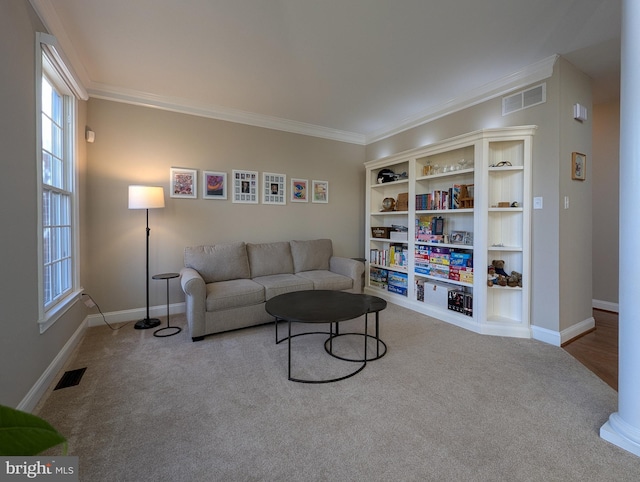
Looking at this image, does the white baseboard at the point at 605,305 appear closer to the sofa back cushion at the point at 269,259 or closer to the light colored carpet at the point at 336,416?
the light colored carpet at the point at 336,416

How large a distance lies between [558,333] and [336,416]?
234cm

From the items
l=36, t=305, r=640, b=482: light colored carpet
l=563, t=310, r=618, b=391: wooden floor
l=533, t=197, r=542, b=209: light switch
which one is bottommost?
l=36, t=305, r=640, b=482: light colored carpet

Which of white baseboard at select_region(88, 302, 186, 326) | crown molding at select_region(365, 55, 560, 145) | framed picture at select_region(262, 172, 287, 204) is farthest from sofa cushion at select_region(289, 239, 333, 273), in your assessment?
crown molding at select_region(365, 55, 560, 145)

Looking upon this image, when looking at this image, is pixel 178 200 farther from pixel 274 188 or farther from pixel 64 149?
pixel 274 188

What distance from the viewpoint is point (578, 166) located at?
2.91 meters

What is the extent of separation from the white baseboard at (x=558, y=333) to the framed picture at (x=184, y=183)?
405cm

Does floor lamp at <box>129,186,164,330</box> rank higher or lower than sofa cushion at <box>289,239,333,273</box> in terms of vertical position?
higher

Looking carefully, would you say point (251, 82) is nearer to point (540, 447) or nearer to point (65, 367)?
point (65, 367)

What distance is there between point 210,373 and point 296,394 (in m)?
0.73

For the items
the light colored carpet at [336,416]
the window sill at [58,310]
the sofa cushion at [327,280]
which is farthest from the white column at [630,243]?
the window sill at [58,310]

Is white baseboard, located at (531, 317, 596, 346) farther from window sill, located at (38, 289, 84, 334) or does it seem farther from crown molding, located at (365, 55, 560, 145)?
window sill, located at (38, 289, 84, 334)

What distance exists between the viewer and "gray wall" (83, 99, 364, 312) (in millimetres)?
3287

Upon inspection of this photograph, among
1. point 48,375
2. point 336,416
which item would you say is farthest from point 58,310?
point 336,416

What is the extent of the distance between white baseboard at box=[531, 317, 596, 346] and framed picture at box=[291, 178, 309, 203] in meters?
3.21
